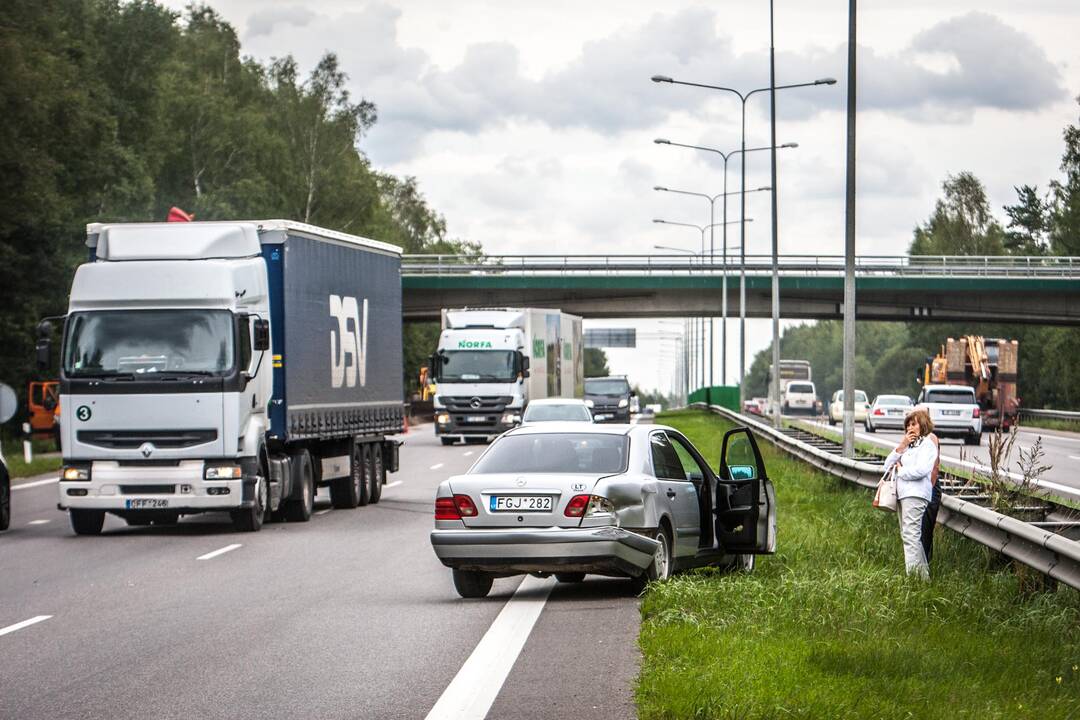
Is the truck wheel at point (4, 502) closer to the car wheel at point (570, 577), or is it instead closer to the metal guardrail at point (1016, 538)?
the car wheel at point (570, 577)

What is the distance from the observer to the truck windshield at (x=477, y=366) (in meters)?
45.2

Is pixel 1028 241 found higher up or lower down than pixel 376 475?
higher up

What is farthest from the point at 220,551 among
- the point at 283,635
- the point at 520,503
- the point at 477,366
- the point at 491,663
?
the point at 477,366

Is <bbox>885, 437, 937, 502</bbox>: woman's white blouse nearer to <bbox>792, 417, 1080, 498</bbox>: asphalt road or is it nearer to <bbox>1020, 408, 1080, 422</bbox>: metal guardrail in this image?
<bbox>792, 417, 1080, 498</bbox>: asphalt road

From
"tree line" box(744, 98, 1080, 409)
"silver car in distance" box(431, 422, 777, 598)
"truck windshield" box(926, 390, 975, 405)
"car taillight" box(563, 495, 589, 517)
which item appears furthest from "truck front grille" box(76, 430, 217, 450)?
"tree line" box(744, 98, 1080, 409)

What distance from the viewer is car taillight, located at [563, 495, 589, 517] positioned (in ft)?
40.9

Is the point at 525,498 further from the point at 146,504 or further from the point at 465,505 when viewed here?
the point at 146,504

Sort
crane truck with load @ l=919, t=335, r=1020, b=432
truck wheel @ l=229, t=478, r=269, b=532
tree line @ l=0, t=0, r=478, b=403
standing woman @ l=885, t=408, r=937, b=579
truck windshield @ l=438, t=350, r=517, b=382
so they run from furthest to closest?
crane truck with load @ l=919, t=335, r=1020, b=432 < truck windshield @ l=438, t=350, r=517, b=382 < tree line @ l=0, t=0, r=478, b=403 < truck wheel @ l=229, t=478, r=269, b=532 < standing woman @ l=885, t=408, r=937, b=579

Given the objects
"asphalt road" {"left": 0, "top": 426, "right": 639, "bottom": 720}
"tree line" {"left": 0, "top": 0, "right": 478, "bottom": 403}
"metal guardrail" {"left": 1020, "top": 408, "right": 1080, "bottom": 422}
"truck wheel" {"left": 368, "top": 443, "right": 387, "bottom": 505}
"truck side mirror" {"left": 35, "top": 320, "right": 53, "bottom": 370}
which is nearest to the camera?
"asphalt road" {"left": 0, "top": 426, "right": 639, "bottom": 720}

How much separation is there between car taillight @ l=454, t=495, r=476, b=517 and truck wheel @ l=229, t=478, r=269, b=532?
7.66 metres

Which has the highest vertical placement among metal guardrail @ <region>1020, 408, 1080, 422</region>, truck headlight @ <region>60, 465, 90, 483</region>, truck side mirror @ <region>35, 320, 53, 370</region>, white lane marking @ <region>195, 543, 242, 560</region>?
truck side mirror @ <region>35, 320, 53, 370</region>

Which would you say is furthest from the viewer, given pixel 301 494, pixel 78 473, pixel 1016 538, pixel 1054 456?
pixel 1054 456

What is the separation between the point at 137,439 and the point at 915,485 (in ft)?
32.1

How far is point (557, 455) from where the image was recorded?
1314 cm
